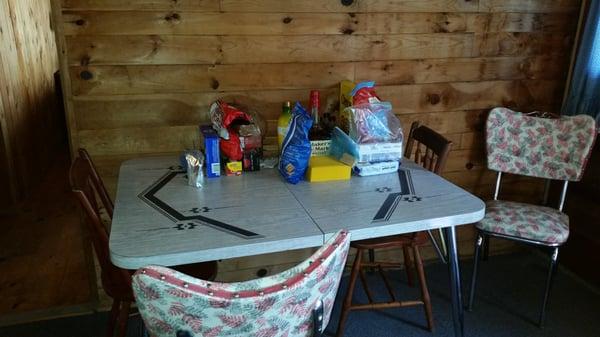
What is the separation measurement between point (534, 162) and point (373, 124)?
3.54ft

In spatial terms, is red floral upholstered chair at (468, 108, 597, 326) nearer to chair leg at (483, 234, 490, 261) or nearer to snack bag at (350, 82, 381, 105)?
chair leg at (483, 234, 490, 261)

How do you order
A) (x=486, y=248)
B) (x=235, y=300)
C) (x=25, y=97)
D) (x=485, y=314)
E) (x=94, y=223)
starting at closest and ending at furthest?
(x=235, y=300) → (x=94, y=223) → (x=485, y=314) → (x=486, y=248) → (x=25, y=97)

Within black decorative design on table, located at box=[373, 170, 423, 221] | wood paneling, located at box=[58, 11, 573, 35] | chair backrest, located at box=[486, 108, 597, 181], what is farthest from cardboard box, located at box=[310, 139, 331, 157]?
chair backrest, located at box=[486, 108, 597, 181]

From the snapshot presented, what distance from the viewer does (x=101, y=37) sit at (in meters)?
1.84

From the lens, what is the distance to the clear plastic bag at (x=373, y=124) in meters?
1.79

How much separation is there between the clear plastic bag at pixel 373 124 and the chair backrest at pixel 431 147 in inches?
7.5

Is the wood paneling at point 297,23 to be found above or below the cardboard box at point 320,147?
above

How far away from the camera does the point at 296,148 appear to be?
5.42ft

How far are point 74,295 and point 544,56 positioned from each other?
2711mm

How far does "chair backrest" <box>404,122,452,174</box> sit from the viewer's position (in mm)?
1860

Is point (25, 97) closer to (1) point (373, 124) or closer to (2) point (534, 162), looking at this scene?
(1) point (373, 124)

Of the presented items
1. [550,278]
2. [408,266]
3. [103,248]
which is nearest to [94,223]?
[103,248]

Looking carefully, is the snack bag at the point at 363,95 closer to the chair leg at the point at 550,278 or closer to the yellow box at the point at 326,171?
the yellow box at the point at 326,171

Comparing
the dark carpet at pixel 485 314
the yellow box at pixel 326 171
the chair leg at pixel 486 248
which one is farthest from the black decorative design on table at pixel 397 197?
the chair leg at pixel 486 248
